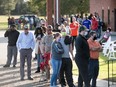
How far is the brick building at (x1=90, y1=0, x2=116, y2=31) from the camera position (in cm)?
3984

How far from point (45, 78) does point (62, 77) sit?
1735 mm

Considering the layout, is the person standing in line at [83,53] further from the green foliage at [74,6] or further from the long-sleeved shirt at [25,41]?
the green foliage at [74,6]

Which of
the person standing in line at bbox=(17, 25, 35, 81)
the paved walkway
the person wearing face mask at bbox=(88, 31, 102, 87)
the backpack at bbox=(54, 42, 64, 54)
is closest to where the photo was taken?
the person wearing face mask at bbox=(88, 31, 102, 87)

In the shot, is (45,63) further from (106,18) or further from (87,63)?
(106,18)

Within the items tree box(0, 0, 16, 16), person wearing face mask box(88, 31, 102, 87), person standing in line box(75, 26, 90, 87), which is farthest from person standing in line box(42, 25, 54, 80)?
tree box(0, 0, 16, 16)

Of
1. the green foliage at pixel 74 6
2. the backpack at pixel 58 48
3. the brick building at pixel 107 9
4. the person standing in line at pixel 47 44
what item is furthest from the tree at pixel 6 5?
the backpack at pixel 58 48

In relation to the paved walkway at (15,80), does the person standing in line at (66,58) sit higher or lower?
higher

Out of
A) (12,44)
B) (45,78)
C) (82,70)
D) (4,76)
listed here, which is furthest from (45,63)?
(12,44)

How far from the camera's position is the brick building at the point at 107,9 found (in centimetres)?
3984

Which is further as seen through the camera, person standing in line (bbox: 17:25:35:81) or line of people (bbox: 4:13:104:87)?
person standing in line (bbox: 17:25:35:81)

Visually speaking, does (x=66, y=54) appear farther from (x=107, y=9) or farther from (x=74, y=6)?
(x=74, y=6)

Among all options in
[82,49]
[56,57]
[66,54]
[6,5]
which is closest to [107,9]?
[66,54]

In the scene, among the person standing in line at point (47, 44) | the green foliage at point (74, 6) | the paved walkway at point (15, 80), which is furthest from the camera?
→ the green foliage at point (74, 6)

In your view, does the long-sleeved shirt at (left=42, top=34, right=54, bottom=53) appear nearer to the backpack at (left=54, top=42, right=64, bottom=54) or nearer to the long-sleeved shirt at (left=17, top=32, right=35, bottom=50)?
the long-sleeved shirt at (left=17, top=32, right=35, bottom=50)
